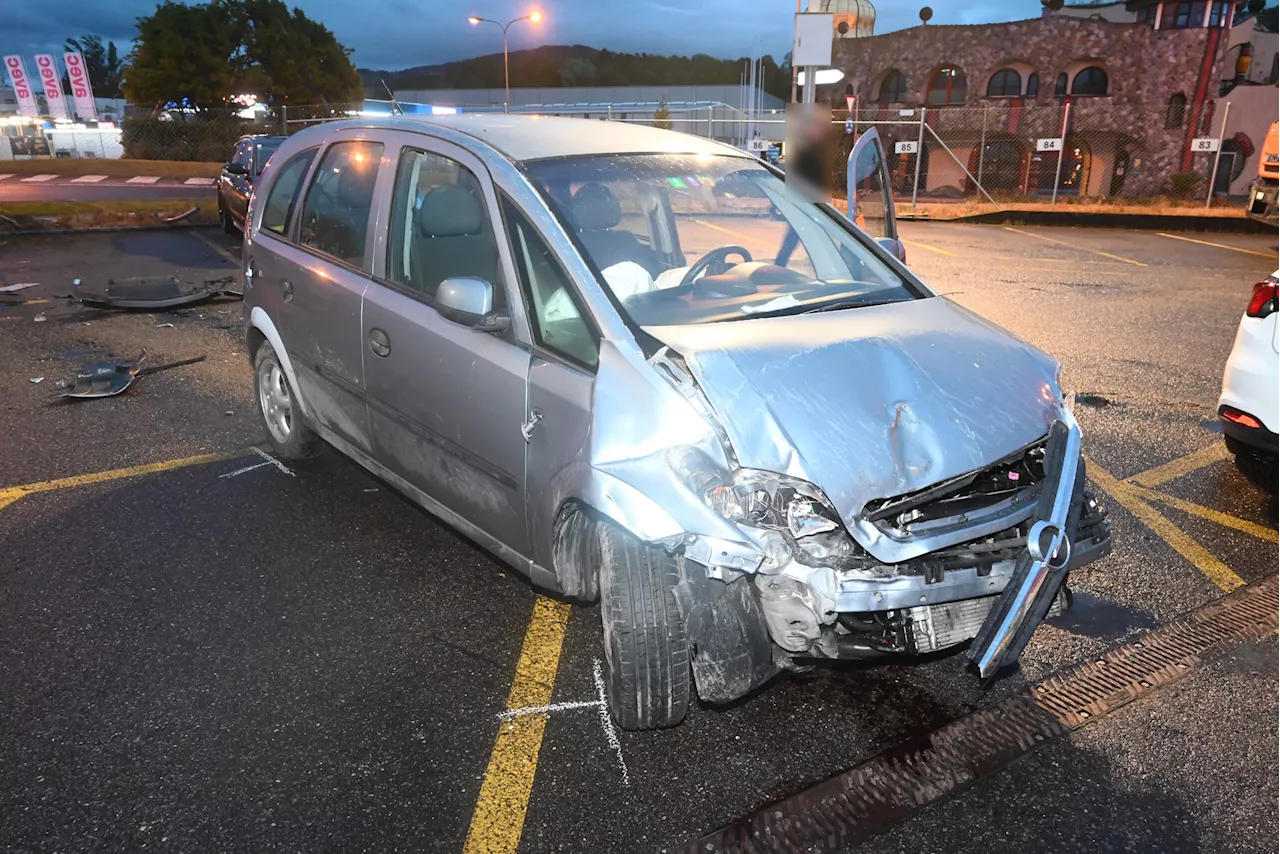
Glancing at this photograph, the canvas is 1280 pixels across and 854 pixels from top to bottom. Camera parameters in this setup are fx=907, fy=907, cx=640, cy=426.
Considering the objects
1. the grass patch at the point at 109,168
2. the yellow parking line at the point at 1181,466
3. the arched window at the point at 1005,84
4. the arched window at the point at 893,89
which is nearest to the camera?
the yellow parking line at the point at 1181,466

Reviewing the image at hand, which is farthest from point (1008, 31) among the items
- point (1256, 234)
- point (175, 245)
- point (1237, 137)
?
point (175, 245)

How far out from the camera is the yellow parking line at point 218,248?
1264 cm

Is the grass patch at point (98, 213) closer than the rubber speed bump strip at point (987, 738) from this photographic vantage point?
No

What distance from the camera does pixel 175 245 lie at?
46.4 feet

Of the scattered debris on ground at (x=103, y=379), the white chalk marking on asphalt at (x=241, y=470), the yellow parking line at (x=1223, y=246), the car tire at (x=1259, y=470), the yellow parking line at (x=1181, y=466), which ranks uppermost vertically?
the yellow parking line at (x=1223, y=246)

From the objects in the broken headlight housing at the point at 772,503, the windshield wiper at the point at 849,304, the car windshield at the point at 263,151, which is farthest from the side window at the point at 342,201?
the car windshield at the point at 263,151

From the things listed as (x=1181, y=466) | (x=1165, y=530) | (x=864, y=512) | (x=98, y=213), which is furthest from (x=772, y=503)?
(x=98, y=213)

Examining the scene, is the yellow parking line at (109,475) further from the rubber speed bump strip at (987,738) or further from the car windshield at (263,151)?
the car windshield at (263,151)

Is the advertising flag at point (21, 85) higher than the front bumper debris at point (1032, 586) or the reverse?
higher

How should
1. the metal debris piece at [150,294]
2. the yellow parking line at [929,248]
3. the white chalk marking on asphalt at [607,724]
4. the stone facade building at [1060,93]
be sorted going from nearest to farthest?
the white chalk marking on asphalt at [607,724] < the metal debris piece at [150,294] < the yellow parking line at [929,248] < the stone facade building at [1060,93]

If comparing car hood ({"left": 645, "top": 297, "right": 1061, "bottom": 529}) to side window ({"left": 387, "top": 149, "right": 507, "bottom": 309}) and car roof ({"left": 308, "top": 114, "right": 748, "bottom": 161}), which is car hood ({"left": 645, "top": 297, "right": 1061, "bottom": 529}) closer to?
side window ({"left": 387, "top": 149, "right": 507, "bottom": 309})

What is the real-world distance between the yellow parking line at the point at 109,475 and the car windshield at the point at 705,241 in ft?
10.0

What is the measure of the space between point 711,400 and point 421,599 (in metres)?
1.76

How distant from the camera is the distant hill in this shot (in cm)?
14038
